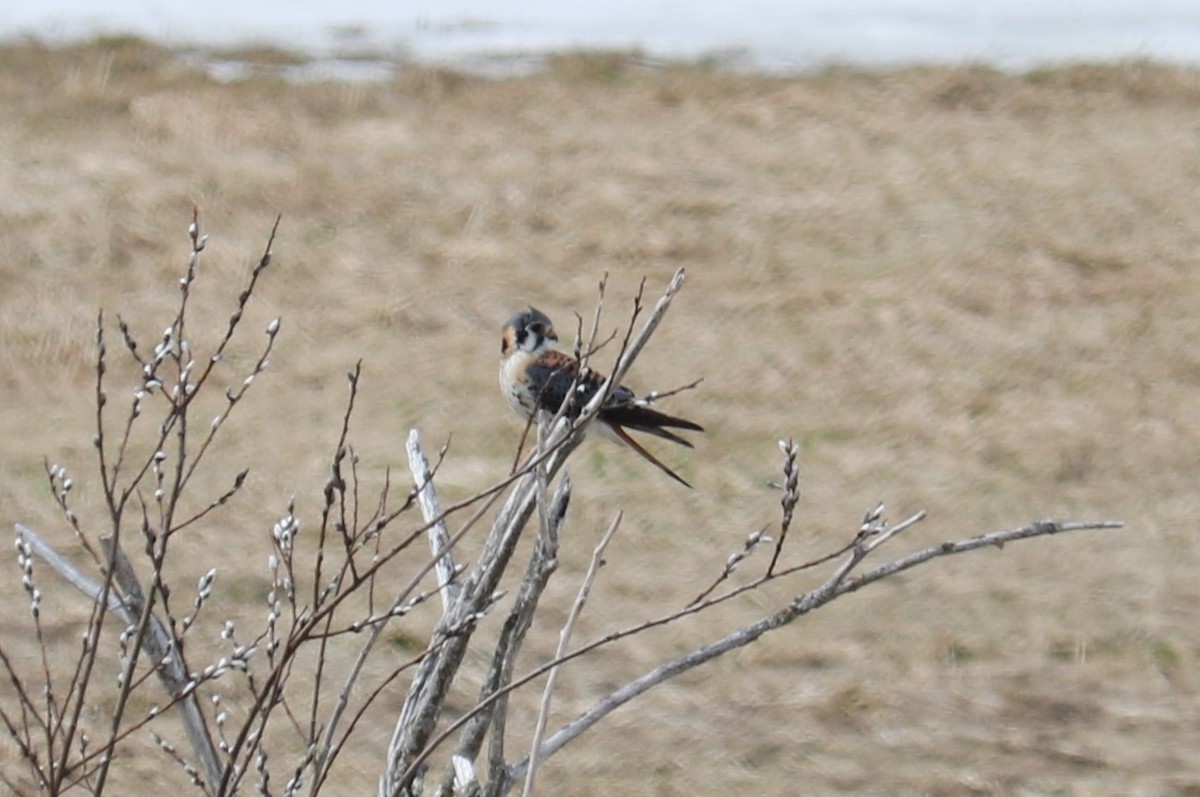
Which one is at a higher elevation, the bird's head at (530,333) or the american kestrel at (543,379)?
the bird's head at (530,333)

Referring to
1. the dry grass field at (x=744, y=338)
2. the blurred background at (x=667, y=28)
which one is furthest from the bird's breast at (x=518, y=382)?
the blurred background at (x=667, y=28)

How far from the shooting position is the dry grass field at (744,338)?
5.18m

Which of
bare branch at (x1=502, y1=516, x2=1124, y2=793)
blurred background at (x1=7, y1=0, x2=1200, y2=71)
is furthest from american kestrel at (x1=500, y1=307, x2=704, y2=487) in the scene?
blurred background at (x1=7, y1=0, x2=1200, y2=71)

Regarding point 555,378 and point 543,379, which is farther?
point 543,379

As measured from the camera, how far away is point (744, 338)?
7.60m

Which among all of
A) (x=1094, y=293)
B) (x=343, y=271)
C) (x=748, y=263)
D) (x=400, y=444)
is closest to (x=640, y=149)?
(x=748, y=263)

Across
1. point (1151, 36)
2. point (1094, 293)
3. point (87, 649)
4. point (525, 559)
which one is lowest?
point (87, 649)

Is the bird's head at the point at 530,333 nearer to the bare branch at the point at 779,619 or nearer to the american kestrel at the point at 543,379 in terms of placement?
the american kestrel at the point at 543,379

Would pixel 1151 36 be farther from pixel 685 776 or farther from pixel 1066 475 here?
pixel 685 776

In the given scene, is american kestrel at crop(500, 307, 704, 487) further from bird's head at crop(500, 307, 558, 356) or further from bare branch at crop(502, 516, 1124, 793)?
bare branch at crop(502, 516, 1124, 793)

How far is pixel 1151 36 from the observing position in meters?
10.4

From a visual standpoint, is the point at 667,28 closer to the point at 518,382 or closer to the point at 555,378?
the point at 518,382

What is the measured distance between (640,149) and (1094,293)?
89.3 inches

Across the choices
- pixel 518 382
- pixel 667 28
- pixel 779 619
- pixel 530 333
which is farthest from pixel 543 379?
pixel 667 28
